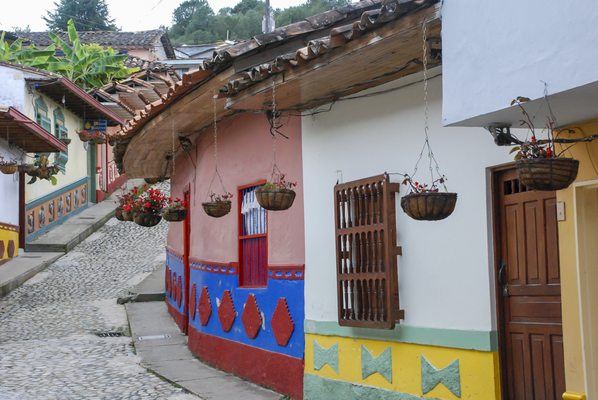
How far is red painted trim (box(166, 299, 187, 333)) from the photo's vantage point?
1338cm

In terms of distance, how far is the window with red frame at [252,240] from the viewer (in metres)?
9.80

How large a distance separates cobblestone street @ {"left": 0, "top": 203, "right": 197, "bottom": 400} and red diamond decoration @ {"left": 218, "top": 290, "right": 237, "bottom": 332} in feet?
3.70

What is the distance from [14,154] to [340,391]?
13.3m

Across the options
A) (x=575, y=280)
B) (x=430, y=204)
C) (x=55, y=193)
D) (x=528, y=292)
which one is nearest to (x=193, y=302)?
(x=528, y=292)

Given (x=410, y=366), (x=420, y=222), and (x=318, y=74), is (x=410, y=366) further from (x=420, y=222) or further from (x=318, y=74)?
(x=318, y=74)

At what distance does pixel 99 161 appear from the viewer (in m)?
28.6

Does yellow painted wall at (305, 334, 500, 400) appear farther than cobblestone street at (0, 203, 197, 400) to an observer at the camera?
No

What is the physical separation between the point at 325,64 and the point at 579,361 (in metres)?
3.06

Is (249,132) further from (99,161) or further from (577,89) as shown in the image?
(99,161)

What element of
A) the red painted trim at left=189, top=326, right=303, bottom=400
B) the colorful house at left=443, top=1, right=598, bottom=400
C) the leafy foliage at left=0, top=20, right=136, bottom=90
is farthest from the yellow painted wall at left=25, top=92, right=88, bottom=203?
the colorful house at left=443, top=1, right=598, bottom=400

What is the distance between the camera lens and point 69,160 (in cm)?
2538

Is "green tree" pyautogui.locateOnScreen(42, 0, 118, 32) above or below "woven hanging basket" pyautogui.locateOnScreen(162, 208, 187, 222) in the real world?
above

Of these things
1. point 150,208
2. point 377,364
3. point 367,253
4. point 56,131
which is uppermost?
point 56,131

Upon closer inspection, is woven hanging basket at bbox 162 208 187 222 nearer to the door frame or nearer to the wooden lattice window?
the wooden lattice window
